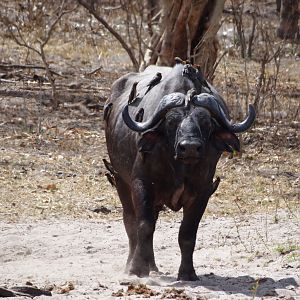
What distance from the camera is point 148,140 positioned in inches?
300

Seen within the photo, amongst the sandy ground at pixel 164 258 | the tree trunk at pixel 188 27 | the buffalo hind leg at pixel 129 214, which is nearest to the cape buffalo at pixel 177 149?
the sandy ground at pixel 164 258

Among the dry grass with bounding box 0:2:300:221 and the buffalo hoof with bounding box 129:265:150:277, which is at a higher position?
the dry grass with bounding box 0:2:300:221

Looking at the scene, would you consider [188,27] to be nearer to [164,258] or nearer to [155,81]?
[164,258]

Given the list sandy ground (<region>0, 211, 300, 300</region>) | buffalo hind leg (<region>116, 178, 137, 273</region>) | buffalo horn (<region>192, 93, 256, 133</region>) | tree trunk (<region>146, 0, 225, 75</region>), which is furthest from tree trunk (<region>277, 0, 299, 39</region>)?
buffalo horn (<region>192, 93, 256, 133</region>)

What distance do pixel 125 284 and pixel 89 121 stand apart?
8094 millimetres

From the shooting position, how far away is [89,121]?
15609mm

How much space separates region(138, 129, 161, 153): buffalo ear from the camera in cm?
761

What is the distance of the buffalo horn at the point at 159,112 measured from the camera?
7.59m

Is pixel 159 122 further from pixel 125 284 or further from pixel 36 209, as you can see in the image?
pixel 36 209

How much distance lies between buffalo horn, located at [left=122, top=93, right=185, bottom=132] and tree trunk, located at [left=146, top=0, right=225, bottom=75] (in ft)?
23.0

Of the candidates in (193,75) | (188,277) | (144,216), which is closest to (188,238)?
(188,277)

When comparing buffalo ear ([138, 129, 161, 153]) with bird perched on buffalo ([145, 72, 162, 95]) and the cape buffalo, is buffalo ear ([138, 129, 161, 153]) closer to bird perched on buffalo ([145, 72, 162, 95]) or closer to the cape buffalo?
the cape buffalo

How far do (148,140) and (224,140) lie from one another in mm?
555

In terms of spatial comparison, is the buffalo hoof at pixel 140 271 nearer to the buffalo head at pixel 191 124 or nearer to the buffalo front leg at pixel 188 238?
the buffalo front leg at pixel 188 238
